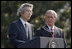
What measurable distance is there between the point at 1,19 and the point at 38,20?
195 centimetres

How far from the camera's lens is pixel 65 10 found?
46.0ft

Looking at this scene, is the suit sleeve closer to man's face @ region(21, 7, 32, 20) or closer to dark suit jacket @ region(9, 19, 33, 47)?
dark suit jacket @ region(9, 19, 33, 47)

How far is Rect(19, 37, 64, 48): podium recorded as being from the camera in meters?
3.67

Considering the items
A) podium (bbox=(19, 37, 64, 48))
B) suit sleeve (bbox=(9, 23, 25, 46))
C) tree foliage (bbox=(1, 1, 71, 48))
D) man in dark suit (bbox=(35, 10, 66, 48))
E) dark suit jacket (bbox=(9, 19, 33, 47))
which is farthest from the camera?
tree foliage (bbox=(1, 1, 71, 48))

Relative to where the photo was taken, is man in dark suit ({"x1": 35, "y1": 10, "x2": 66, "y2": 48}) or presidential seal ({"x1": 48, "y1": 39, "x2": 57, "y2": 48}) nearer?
presidential seal ({"x1": 48, "y1": 39, "x2": 57, "y2": 48})

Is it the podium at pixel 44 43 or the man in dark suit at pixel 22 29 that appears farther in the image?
the man in dark suit at pixel 22 29

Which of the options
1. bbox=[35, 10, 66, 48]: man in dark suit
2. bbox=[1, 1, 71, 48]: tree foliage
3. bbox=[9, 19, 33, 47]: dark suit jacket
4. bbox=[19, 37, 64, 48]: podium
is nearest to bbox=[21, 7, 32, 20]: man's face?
bbox=[9, 19, 33, 47]: dark suit jacket

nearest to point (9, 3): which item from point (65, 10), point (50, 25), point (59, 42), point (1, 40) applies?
point (1, 40)

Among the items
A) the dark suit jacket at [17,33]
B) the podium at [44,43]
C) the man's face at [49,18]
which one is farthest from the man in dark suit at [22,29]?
the podium at [44,43]

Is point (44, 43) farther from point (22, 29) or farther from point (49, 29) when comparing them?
point (49, 29)

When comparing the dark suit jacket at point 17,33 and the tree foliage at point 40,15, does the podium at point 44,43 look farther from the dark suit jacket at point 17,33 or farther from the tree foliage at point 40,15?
the tree foliage at point 40,15

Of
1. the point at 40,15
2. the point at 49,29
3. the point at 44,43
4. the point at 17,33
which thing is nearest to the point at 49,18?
the point at 49,29

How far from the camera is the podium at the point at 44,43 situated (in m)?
3.67

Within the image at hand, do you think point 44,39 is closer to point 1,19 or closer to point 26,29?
point 26,29
